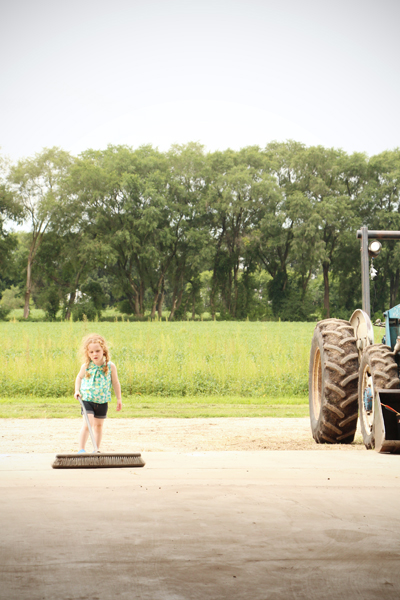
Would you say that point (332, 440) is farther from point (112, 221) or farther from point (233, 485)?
point (112, 221)

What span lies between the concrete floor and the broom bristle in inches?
15.2

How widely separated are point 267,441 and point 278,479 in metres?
4.22

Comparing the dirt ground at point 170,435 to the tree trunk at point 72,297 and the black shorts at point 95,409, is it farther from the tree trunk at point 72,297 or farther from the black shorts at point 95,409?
the tree trunk at point 72,297

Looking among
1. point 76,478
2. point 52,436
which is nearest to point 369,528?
point 76,478

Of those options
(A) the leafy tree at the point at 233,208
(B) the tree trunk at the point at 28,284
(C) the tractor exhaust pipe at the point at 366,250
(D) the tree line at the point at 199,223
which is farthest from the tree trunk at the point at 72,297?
(C) the tractor exhaust pipe at the point at 366,250

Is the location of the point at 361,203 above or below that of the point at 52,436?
above

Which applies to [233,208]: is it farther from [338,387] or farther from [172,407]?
[338,387]

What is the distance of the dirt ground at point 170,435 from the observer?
9078 millimetres

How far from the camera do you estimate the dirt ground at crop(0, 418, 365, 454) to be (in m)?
9.08

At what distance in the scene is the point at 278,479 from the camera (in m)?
5.52

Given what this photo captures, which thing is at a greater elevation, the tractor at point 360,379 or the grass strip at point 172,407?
the tractor at point 360,379

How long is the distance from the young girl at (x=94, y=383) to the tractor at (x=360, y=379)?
268 cm

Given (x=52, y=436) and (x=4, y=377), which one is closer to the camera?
(x=52, y=436)

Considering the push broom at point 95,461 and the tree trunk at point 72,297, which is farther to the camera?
the tree trunk at point 72,297
